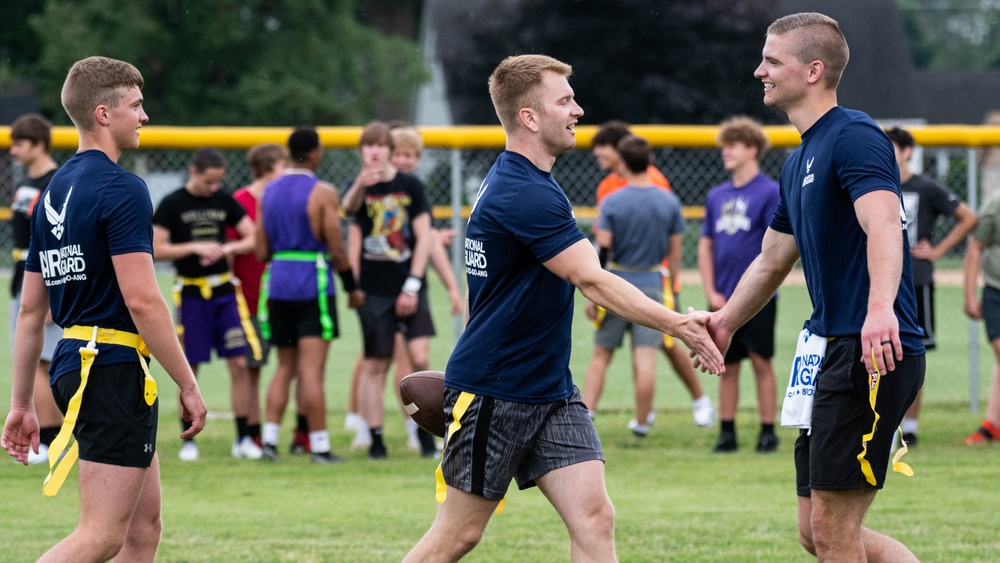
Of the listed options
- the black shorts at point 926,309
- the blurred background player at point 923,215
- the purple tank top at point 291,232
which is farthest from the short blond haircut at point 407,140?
the black shorts at point 926,309

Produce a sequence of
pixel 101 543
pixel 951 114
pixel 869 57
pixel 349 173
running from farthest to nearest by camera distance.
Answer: pixel 951 114 < pixel 869 57 < pixel 349 173 < pixel 101 543

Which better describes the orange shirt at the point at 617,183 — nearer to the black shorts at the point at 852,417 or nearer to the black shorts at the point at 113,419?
the black shorts at the point at 852,417

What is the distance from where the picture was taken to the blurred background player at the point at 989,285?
9.44 meters

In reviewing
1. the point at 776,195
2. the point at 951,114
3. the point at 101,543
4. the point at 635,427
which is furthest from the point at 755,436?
the point at 951,114

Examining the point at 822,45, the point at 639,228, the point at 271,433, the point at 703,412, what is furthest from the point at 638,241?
the point at 822,45

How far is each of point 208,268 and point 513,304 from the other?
526 cm

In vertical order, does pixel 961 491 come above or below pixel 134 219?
below

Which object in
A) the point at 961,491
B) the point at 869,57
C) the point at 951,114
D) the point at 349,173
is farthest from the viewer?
the point at 951,114

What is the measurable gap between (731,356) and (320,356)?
295 cm

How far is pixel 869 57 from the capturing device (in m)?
44.0

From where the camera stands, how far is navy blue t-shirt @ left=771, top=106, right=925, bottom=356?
4.28m

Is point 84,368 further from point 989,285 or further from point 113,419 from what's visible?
point 989,285

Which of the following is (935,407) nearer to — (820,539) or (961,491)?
(961,491)

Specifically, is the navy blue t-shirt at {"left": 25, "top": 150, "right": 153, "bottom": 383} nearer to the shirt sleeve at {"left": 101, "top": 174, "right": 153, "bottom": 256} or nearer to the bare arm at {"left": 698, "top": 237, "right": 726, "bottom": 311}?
the shirt sleeve at {"left": 101, "top": 174, "right": 153, "bottom": 256}
